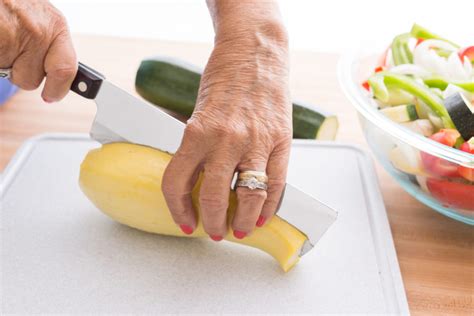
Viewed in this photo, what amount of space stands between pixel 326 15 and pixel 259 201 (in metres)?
2.17

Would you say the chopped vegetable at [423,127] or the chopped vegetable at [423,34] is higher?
the chopped vegetable at [423,34]

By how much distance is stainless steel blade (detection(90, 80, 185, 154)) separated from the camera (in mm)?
1185

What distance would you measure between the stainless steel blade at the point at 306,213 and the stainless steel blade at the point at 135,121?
0.21 metres

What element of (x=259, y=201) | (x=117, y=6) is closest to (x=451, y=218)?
(x=259, y=201)

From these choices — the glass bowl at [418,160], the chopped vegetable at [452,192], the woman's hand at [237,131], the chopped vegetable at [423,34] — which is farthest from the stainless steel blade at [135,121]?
the chopped vegetable at [423,34]

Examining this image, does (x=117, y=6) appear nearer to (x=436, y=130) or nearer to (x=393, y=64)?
(x=393, y=64)

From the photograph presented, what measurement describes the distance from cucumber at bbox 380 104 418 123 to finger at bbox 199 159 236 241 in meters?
0.40

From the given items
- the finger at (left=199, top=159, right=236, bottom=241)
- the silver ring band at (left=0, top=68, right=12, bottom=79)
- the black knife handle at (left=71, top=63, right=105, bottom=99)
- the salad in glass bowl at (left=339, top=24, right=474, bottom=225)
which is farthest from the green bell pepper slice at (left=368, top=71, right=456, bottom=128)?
the silver ring band at (left=0, top=68, right=12, bottom=79)

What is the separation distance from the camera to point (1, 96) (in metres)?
1.70

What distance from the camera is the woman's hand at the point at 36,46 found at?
1.08m

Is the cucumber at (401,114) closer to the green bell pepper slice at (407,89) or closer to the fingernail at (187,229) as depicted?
the green bell pepper slice at (407,89)

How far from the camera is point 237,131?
1.05 m

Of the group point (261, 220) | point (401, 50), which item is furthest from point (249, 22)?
point (401, 50)

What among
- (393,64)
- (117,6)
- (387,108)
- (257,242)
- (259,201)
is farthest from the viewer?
(117,6)
